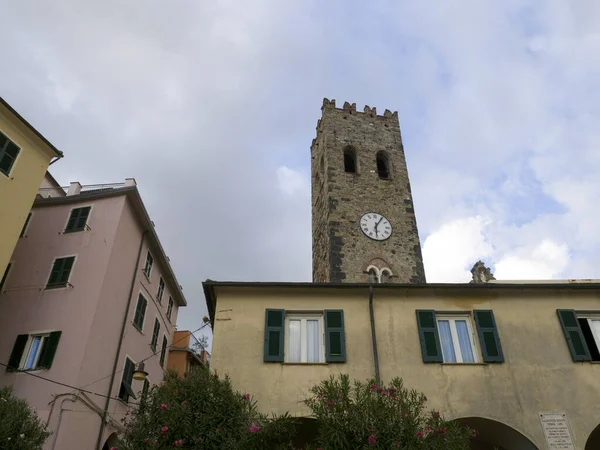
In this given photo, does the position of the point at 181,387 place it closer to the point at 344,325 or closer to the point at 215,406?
the point at 215,406

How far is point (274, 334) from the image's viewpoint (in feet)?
39.0

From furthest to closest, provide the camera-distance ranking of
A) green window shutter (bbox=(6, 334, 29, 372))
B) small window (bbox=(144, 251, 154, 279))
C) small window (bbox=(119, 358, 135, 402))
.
A: small window (bbox=(144, 251, 154, 279)) → small window (bbox=(119, 358, 135, 402)) → green window shutter (bbox=(6, 334, 29, 372))

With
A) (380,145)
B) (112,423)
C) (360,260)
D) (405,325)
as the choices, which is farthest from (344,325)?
(380,145)

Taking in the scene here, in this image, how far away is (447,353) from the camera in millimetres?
11938

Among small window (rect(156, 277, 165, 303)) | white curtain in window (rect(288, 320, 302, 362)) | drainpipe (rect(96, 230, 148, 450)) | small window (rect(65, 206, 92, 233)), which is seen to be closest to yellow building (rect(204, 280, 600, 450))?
white curtain in window (rect(288, 320, 302, 362))

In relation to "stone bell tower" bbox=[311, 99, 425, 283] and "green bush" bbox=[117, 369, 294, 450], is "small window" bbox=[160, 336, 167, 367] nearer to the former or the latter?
"stone bell tower" bbox=[311, 99, 425, 283]

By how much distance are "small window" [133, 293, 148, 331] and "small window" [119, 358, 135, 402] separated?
146cm

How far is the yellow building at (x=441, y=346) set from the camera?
11133 millimetres

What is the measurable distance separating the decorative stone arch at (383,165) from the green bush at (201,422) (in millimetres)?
18735

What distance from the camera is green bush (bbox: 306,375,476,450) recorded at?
8.30 m

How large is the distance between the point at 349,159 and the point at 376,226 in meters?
5.71

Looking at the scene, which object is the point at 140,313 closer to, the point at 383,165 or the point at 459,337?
the point at 459,337

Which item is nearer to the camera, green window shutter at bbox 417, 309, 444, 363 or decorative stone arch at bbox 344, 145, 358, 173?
green window shutter at bbox 417, 309, 444, 363

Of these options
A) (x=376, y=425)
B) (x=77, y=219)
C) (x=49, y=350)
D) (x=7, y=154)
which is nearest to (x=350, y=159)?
(x=77, y=219)
